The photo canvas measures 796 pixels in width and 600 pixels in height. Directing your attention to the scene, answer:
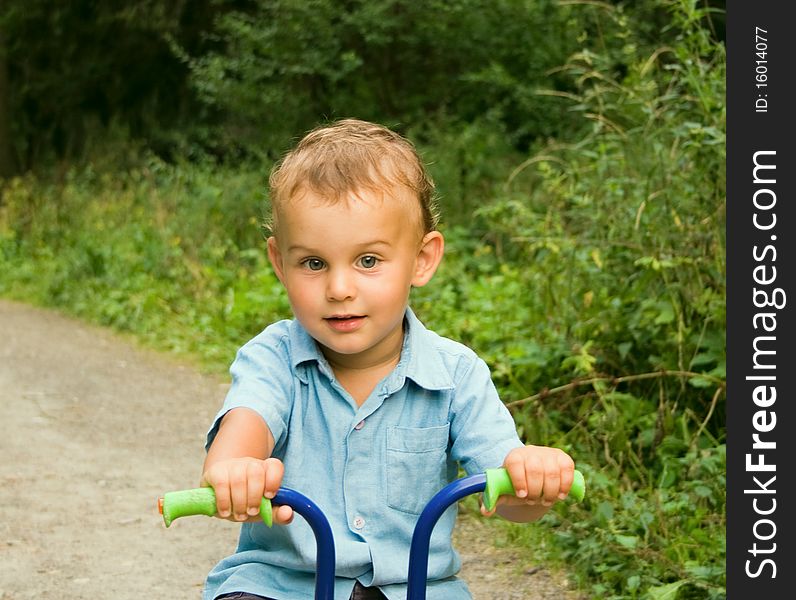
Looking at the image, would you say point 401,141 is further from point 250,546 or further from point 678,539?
point 678,539

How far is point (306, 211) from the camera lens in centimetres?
228

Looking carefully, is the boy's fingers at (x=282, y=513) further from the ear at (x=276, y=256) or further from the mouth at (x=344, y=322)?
the ear at (x=276, y=256)

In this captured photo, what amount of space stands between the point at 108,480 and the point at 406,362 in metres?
3.02

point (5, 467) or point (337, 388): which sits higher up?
point (337, 388)

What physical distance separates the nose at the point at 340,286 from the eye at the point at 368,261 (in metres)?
0.04

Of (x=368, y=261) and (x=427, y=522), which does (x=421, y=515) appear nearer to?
(x=427, y=522)

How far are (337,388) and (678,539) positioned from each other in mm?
1734

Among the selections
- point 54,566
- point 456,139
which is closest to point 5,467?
point 54,566

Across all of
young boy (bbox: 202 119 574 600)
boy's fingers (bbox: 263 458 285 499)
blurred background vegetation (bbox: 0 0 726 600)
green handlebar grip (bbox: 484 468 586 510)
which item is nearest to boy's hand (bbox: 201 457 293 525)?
boy's fingers (bbox: 263 458 285 499)

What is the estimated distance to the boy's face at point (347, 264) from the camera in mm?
2256

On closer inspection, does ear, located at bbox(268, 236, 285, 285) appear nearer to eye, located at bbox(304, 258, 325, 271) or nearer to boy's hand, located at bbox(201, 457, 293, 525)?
eye, located at bbox(304, 258, 325, 271)

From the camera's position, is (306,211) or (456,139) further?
(456,139)

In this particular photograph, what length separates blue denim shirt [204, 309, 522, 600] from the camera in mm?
2354

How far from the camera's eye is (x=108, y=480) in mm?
5145
